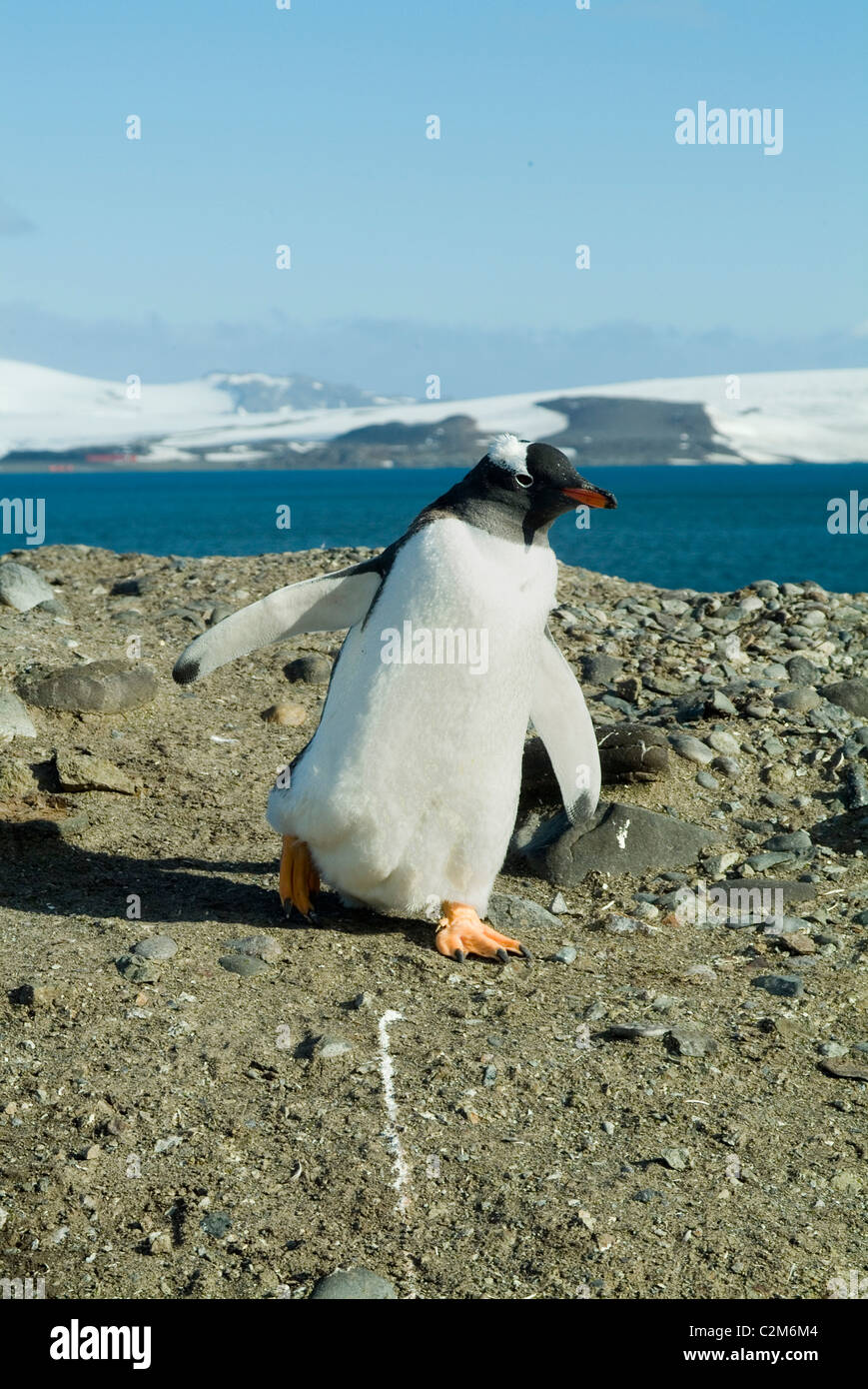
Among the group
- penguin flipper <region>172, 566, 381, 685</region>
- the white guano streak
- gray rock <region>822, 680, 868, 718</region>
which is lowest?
the white guano streak

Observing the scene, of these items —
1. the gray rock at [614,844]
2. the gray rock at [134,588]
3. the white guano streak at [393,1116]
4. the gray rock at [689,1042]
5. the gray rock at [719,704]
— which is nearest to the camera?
the white guano streak at [393,1116]

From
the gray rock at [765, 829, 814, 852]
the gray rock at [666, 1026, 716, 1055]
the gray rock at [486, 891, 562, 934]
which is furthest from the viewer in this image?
the gray rock at [765, 829, 814, 852]

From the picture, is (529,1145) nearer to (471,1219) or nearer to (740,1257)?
(471,1219)

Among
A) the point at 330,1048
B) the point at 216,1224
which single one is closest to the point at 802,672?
the point at 330,1048

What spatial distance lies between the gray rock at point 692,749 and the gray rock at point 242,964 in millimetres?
2740

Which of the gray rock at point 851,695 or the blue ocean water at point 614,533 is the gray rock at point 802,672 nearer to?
the gray rock at point 851,695

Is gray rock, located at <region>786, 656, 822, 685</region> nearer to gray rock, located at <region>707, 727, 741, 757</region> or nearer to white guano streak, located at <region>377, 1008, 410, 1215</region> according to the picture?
gray rock, located at <region>707, 727, 741, 757</region>

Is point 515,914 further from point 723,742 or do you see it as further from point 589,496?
point 723,742

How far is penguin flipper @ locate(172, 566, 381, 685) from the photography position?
4410 mm

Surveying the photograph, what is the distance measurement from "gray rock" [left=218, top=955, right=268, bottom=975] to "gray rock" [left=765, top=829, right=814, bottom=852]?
240 centimetres

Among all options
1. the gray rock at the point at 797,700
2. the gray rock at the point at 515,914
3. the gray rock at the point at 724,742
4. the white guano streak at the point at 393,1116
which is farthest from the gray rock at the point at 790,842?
the white guano streak at the point at 393,1116

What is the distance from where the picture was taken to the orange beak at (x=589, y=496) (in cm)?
394

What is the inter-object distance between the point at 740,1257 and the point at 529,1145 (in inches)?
23.6

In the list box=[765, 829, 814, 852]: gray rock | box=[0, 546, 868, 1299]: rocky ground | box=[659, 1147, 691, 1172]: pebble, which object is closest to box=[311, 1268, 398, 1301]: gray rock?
box=[0, 546, 868, 1299]: rocky ground
